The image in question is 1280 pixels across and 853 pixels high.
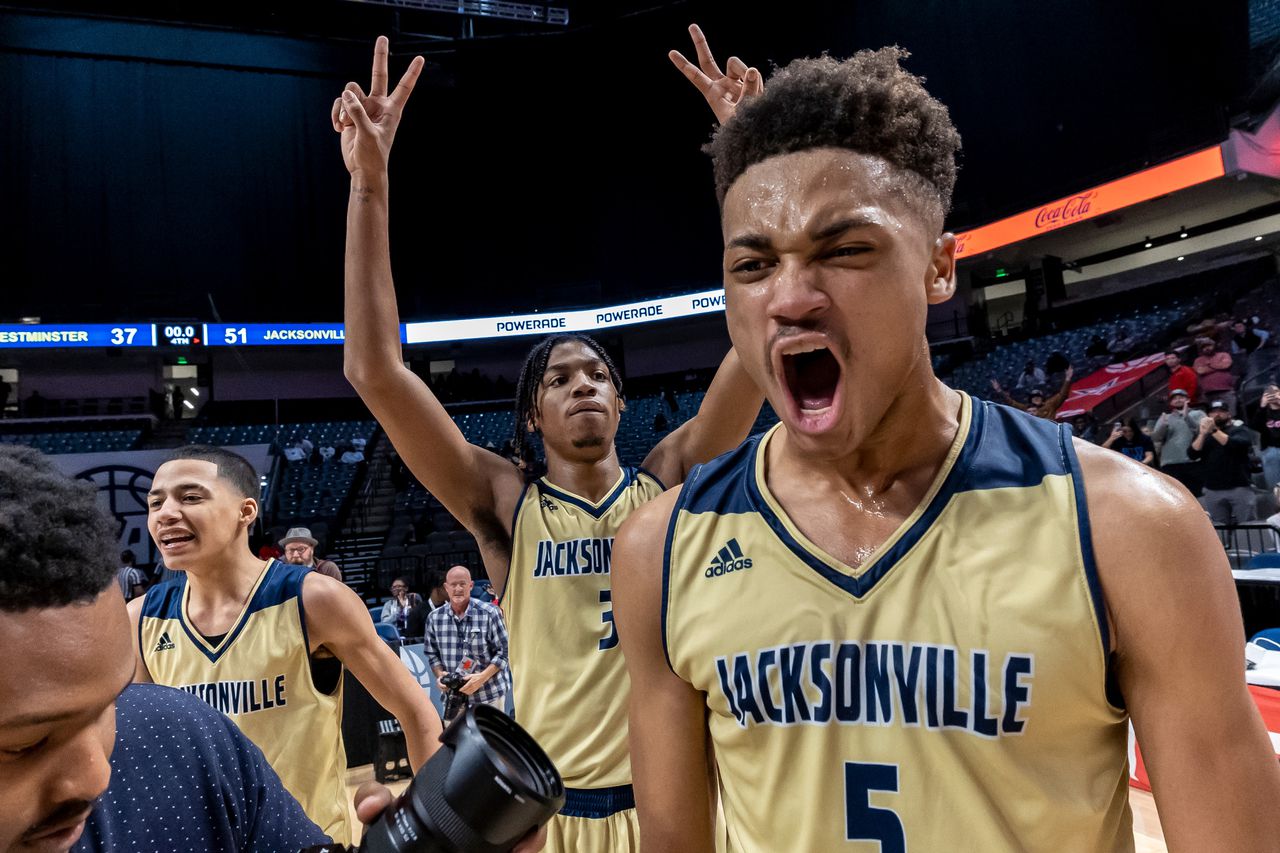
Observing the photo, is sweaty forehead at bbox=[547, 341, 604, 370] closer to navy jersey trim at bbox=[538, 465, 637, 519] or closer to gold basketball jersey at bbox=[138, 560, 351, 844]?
navy jersey trim at bbox=[538, 465, 637, 519]

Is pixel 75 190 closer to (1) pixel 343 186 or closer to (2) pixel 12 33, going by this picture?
(2) pixel 12 33

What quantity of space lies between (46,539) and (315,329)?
849 inches

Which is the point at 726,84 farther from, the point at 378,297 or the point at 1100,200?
the point at 1100,200

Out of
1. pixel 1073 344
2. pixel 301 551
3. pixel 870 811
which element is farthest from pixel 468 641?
pixel 1073 344

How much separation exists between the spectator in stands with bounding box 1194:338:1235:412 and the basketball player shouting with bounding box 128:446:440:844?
11939mm

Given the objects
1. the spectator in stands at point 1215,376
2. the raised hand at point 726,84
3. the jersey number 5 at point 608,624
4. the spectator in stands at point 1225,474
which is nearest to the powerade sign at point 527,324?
the spectator in stands at point 1215,376

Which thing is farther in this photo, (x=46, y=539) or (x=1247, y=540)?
(x=1247, y=540)

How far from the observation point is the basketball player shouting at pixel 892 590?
1125 mm

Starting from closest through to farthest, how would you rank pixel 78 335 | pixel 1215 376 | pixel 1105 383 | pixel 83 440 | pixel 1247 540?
pixel 1247 540 < pixel 1215 376 < pixel 1105 383 < pixel 83 440 < pixel 78 335

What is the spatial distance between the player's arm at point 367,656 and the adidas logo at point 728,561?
164 centimetres

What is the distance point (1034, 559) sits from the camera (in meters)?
1.22

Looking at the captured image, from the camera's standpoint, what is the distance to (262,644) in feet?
9.73

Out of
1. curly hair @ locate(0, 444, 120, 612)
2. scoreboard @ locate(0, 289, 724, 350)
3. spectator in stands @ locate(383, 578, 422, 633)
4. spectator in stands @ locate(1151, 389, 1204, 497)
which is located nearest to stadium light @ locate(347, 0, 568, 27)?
scoreboard @ locate(0, 289, 724, 350)

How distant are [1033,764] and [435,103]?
75.2 feet
